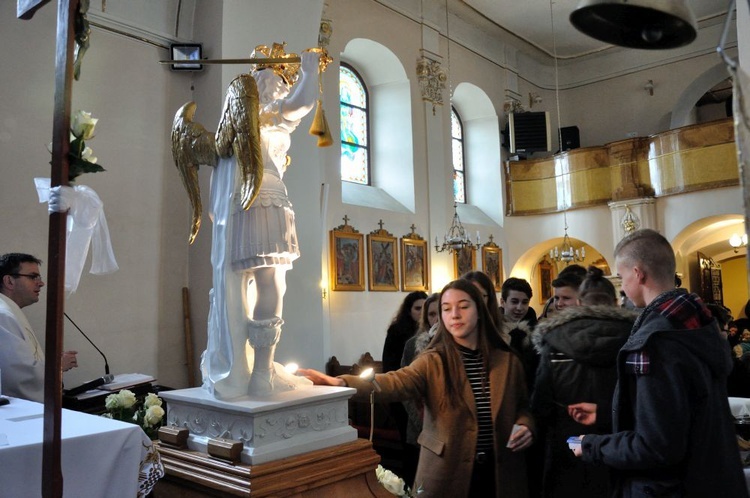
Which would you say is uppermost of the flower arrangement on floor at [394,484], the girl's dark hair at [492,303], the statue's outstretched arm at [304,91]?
the statue's outstretched arm at [304,91]

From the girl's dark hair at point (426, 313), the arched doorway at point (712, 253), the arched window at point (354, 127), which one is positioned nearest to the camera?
the girl's dark hair at point (426, 313)

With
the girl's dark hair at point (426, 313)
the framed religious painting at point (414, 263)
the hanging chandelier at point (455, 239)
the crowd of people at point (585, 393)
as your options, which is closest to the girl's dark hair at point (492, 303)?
the crowd of people at point (585, 393)

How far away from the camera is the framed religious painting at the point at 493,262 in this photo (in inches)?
540

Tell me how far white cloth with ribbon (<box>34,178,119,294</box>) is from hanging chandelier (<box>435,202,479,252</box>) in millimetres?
9177

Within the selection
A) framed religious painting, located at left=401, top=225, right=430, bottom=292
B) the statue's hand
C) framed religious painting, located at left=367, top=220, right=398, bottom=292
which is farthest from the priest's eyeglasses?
framed religious painting, located at left=401, top=225, right=430, bottom=292

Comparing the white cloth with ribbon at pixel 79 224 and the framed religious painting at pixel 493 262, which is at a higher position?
the framed religious painting at pixel 493 262

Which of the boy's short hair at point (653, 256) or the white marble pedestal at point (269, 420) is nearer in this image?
the boy's short hair at point (653, 256)

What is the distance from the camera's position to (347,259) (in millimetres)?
10477

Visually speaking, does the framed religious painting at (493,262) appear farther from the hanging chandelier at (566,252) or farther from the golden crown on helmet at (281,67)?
the golden crown on helmet at (281,67)

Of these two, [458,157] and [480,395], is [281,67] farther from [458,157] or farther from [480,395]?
[458,157]

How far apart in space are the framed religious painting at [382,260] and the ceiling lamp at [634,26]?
9180 millimetres

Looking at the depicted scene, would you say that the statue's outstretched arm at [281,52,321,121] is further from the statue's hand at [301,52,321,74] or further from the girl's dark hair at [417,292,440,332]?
the girl's dark hair at [417,292,440,332]

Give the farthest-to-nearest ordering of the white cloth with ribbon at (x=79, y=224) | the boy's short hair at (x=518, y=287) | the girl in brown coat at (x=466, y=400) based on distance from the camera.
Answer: the boy's short hair at (x=518, y=287), the girl in brown coat at (x=466, y=400), the white cloth with ribbon at (x=79, y=224)

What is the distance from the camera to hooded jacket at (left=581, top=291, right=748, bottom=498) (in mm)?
1949
